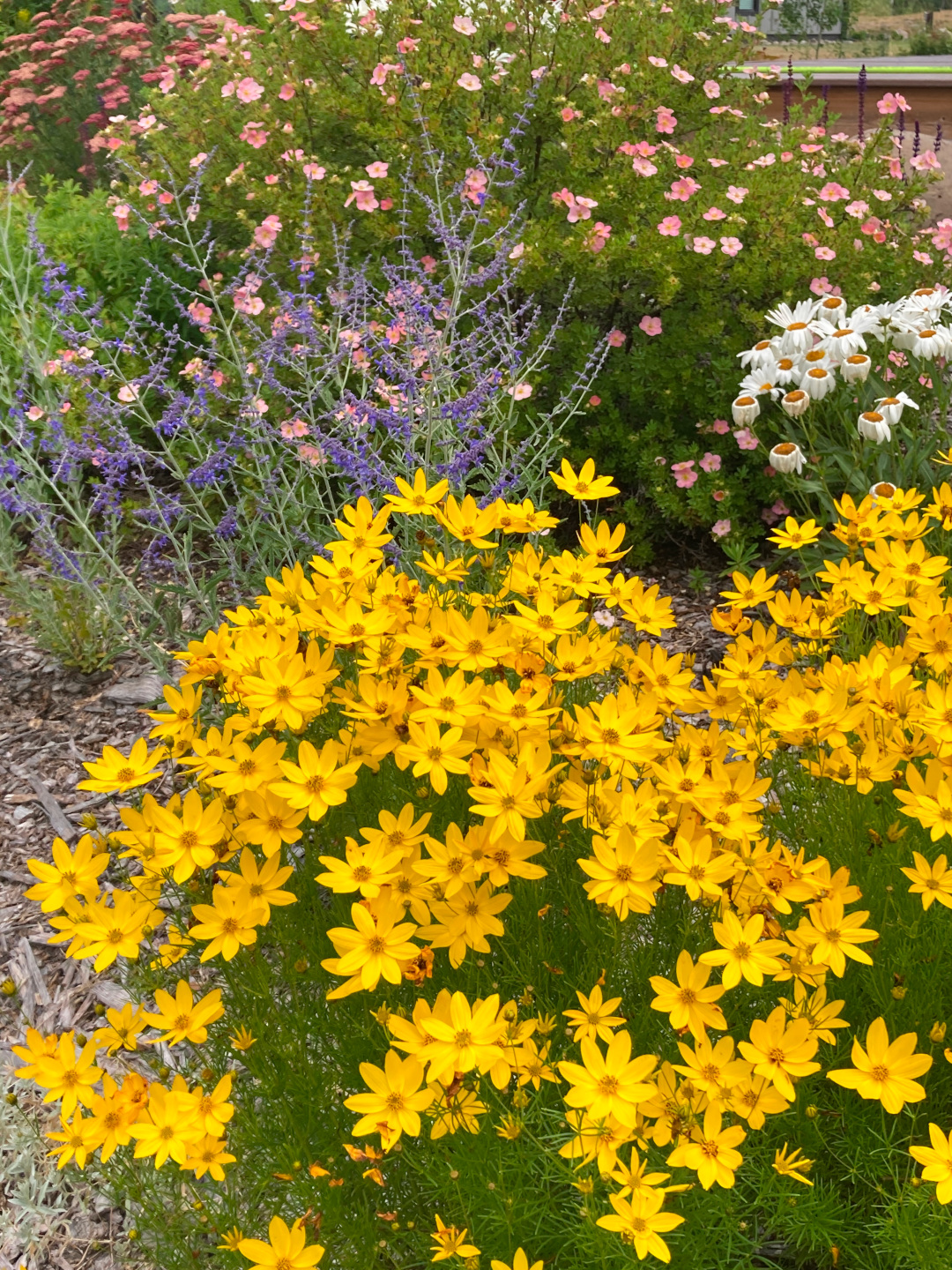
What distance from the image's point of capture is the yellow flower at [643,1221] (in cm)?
127

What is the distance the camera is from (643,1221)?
1282 mm

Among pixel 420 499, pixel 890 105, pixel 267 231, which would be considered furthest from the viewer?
pixel 890 105

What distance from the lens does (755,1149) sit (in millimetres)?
1561

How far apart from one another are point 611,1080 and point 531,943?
1.66 feet

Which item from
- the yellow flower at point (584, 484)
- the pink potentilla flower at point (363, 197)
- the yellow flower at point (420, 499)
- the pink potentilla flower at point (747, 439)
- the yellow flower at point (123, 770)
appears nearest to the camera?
the yellow flower at point (123, 770)

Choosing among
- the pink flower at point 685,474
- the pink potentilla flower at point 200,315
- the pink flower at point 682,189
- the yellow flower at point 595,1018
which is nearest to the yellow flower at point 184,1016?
the yellow flower at point 595,1018

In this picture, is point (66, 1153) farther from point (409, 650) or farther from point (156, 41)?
point (156, 41)

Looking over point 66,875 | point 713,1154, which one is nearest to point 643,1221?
point 713,1154

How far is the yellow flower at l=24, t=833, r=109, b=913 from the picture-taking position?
1.60m

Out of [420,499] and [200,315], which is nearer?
[420,499]

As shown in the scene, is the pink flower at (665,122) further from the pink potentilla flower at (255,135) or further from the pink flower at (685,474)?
the pink potentilla flower at (255,135)

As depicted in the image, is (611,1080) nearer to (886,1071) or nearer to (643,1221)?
(643,1221)

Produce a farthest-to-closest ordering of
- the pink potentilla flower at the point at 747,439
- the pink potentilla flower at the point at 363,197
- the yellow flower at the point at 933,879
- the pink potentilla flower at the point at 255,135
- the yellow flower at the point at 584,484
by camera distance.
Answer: the pink potentilla flower at the point at 255,135 → the pink potentilla flower at the point at 363,197 → the pink potentilla flower at the point at 747,439 → the yellow flower at the point at 584,484 → the yellow flower at the point at 933,879

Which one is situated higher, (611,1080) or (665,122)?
(665,122)
